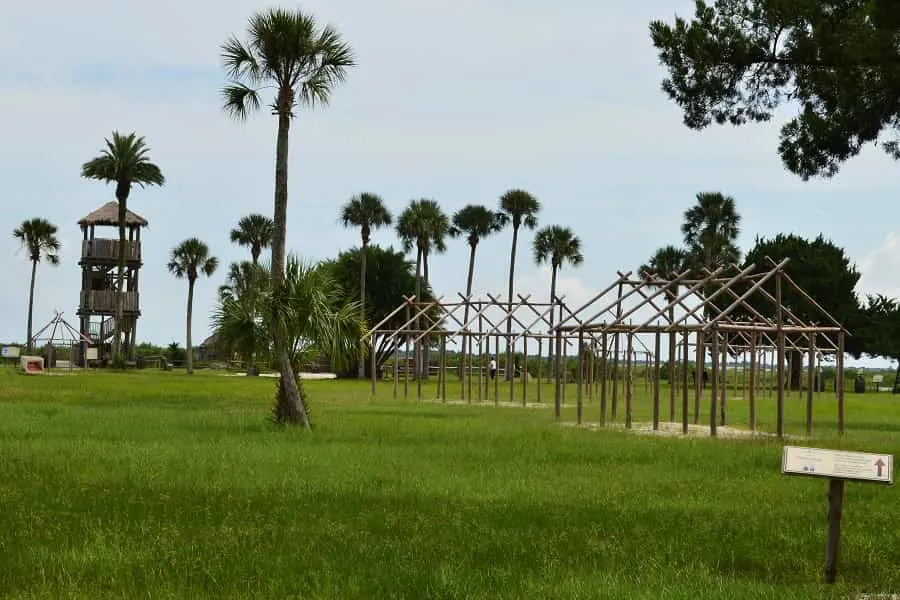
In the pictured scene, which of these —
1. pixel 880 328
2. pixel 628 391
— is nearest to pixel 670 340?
pixel 628 391

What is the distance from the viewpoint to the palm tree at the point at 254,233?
9212 cm

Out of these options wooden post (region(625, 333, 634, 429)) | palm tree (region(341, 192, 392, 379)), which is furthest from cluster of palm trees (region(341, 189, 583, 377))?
wooden post (region(625, 333, 634, 429))

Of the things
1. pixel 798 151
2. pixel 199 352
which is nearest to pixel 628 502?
pixel 798 151

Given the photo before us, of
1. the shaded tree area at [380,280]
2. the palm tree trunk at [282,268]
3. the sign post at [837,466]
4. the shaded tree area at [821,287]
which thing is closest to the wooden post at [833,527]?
the sign post at [837,466]

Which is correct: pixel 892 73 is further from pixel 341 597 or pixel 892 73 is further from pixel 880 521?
pixel 341 597

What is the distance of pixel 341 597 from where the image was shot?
33.1ft

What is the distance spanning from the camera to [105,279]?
76125 millimetres

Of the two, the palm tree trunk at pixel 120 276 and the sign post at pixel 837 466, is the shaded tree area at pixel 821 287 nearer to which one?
the palm tree trunk at pixel 120 276

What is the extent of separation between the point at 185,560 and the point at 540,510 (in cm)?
489

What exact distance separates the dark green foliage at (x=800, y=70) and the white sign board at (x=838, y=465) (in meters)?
12.6

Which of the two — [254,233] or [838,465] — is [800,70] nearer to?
[838,465]

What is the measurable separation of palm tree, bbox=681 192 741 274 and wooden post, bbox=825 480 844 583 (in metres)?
72.6

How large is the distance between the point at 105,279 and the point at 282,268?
5022 centimetres

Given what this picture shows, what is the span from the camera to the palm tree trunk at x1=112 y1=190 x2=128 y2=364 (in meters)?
70.4
